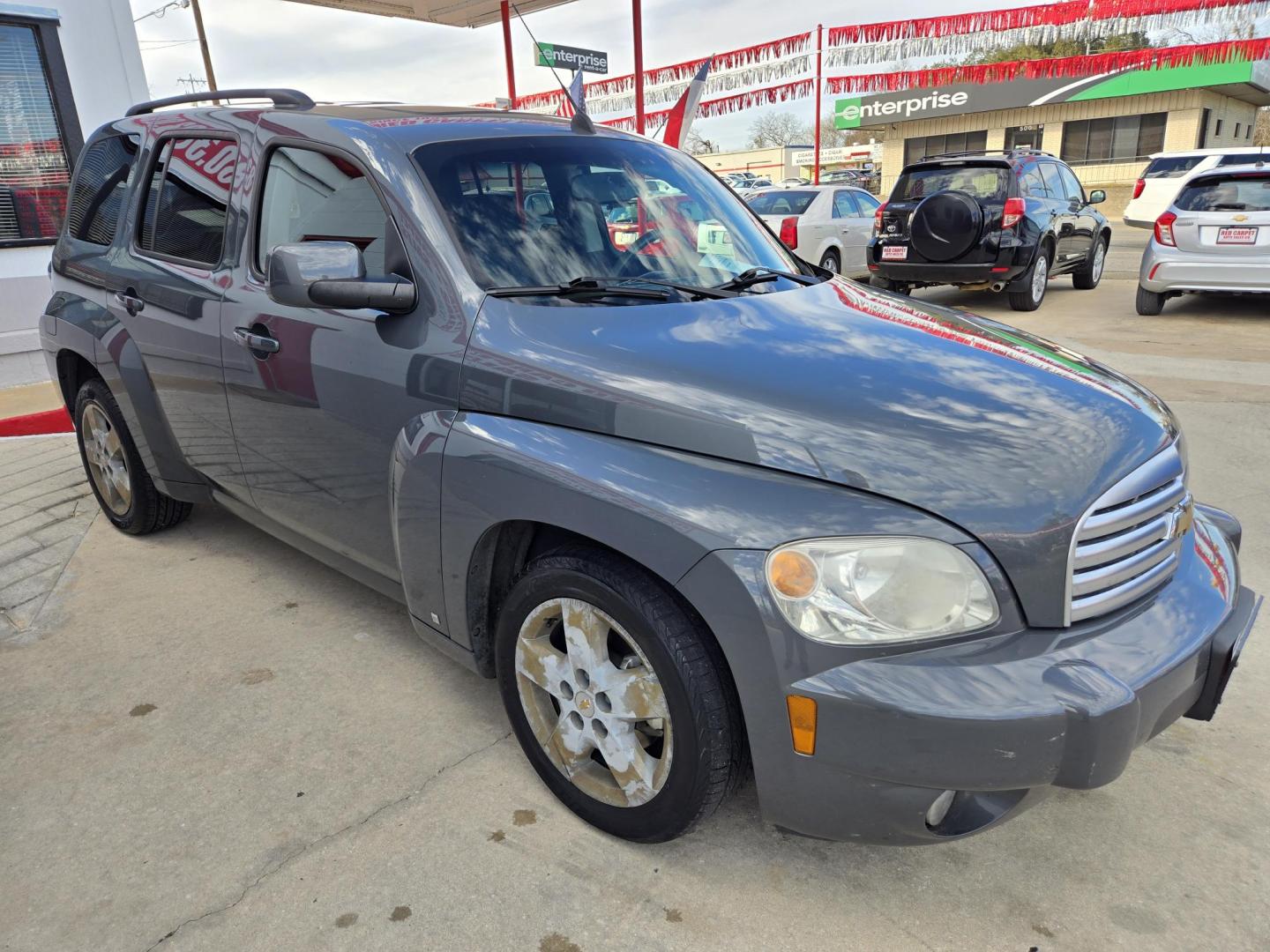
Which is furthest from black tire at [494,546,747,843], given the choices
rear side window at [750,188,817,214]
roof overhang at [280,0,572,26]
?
rear side window at [750,188,817,214]

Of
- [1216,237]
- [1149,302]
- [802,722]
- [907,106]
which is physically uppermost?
[907,106]

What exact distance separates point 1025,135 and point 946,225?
31.9m

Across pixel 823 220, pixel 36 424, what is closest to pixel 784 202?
pixel 823 220

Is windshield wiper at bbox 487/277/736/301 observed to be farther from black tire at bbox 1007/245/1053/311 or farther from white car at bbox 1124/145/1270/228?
white car at bbox 1124/145/1270/228

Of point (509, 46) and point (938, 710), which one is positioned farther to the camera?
point (509, 46)

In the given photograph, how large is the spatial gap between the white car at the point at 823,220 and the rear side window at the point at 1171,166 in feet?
39.6

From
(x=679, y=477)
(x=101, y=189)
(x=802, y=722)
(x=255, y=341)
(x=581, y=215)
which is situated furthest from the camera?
(x=101, y=189)

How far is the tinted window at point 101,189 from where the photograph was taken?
383cm

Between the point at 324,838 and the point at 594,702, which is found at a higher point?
the point at 594,702

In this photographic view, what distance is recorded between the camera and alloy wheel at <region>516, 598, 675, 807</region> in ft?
6.85

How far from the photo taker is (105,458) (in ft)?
14.1

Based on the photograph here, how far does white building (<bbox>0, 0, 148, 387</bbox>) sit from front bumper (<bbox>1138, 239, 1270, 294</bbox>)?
32.8 feet

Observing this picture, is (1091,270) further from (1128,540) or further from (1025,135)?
(1025,135)

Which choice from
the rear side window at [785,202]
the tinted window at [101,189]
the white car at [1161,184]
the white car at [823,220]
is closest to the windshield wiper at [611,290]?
the tinted window at [101,189]
